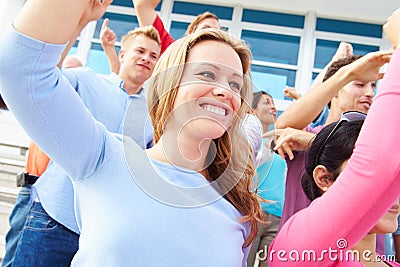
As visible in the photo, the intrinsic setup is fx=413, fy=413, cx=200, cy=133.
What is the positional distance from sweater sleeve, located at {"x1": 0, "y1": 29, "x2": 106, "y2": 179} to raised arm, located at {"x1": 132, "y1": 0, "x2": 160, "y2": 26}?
3.05 feet

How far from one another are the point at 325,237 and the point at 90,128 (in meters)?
0.32

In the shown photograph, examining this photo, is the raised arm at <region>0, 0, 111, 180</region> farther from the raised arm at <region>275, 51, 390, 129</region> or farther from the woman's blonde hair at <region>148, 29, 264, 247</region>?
the raised arm at <region>275, 51, 390, 129</region>

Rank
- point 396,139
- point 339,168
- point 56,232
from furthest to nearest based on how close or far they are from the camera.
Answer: point 56,232 < point 339,168 < point 396,139

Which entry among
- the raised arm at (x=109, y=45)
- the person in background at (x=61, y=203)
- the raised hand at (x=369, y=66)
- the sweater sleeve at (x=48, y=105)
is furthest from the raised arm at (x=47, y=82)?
the raised arm at (x=109, y=45)

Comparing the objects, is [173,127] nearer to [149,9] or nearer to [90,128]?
[90,128]

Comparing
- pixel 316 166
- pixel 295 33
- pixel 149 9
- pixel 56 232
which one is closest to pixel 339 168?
pixel 316 166

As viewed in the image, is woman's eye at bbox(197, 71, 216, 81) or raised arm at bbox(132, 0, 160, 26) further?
raised arm at bbox(132, 0, 160, 26)

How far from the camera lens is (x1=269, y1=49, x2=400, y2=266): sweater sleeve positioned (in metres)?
0.48

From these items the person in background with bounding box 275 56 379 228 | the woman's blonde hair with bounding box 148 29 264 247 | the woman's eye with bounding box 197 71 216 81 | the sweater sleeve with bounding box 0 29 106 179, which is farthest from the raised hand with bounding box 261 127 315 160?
the sweater sleeve with bounding box 0 29 106 179

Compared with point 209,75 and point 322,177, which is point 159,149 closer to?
point 209,75

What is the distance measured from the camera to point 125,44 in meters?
1.46

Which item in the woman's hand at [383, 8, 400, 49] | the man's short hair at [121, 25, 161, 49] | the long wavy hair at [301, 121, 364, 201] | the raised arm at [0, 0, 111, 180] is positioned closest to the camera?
the raised arm at [0, 0, 111, 180]

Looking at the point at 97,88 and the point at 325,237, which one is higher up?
the point at 97,88

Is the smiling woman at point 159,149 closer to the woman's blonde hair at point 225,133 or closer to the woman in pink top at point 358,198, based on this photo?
the woman's blonde hair at point 225,133
